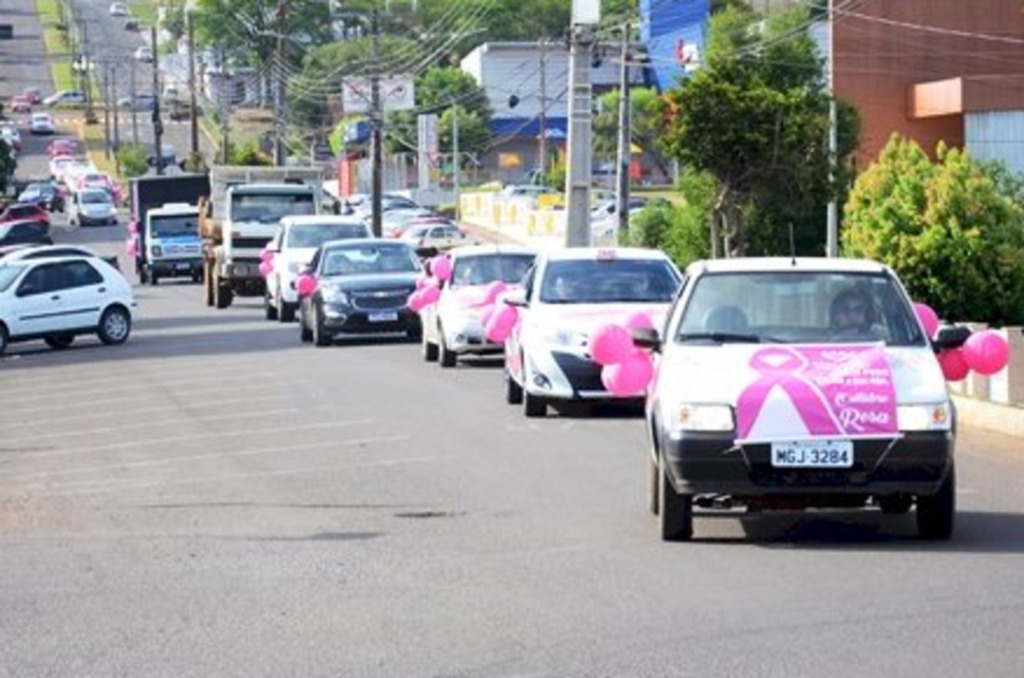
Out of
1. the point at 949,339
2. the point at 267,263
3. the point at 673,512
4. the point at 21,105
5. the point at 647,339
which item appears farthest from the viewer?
the point at 21,105

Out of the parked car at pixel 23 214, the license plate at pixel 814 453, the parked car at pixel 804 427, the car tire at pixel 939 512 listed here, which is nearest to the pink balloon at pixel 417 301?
the parked car at pixel 804 427

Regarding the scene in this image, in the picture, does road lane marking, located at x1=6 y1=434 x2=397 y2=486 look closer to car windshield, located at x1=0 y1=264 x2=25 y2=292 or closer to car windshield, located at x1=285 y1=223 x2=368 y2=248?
car windshield, located at x1=0 y1=264 x2=25 y2=292

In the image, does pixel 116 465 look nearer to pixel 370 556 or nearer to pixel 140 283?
pixel 370 556

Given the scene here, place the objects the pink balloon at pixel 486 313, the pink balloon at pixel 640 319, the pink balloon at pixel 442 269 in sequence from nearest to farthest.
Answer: the pink balloon at pixel 640 319 < the pink balloon at pixel 486 313 < the pink balloon at pixel 442 269

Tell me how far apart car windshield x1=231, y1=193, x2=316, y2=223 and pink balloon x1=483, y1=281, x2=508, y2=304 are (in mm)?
22342

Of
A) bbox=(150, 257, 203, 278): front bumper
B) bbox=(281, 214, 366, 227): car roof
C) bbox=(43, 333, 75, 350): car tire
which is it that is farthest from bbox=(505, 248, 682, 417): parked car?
bbox=(150, 257, 203, 278): front bumper

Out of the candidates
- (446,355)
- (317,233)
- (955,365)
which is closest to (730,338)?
(955,365)

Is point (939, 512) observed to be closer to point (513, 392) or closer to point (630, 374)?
point (630, 374)

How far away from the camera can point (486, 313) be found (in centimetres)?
2959

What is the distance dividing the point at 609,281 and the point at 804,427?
35.1 feet

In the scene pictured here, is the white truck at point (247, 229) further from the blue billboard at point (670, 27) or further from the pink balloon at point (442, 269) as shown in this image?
the blue billboard at point (670, 27)

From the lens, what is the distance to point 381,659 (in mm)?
10703

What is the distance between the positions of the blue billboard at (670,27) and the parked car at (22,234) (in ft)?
106

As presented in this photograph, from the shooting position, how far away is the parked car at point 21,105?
172 meters
